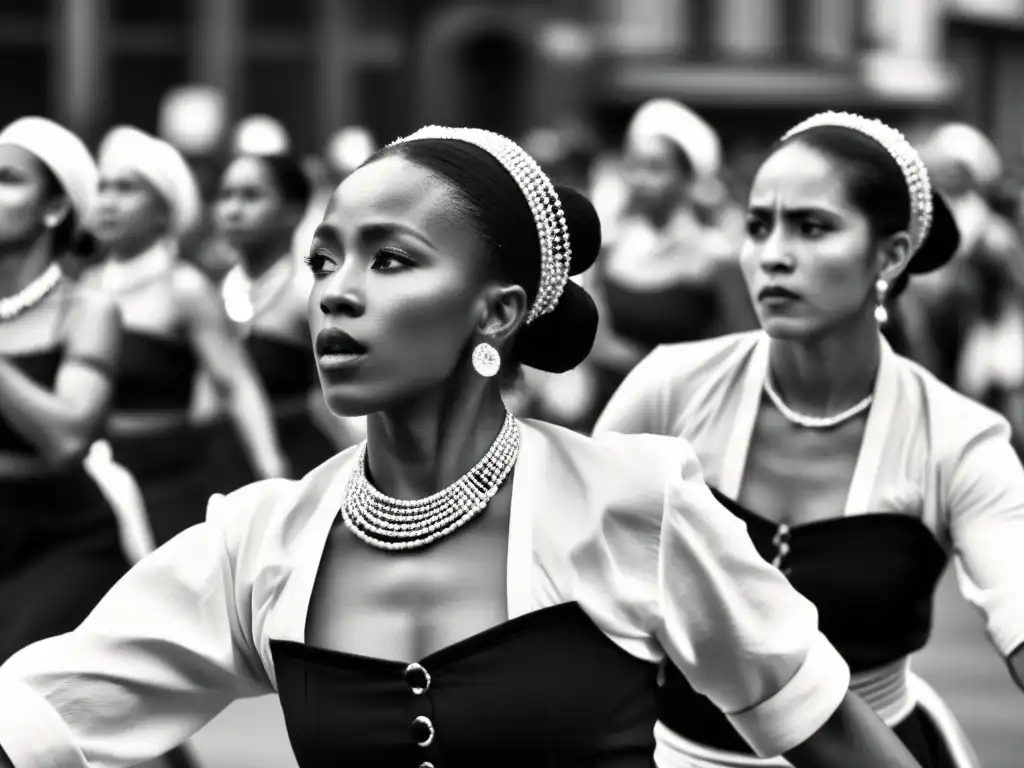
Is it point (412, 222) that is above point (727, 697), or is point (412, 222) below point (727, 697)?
above

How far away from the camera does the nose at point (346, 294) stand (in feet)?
9.36

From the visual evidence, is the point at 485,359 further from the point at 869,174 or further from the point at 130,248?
the point at 130,248

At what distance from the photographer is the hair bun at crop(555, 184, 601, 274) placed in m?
3.12

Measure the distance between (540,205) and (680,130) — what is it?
24.1 ft

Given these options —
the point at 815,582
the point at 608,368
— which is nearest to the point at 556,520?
the point at 815,582

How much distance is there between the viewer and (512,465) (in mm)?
3021

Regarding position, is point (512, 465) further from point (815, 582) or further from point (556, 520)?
point (815, 582)

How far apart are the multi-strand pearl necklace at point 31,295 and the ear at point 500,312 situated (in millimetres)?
2650

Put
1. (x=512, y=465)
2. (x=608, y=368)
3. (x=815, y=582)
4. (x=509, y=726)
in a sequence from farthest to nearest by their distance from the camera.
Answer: (x=608, y=368) < (x=815, y=582) < (x=512, y=465) < (x=509, y=726)

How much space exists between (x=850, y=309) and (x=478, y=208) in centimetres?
148

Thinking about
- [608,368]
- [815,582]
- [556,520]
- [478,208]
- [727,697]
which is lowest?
[608,368]

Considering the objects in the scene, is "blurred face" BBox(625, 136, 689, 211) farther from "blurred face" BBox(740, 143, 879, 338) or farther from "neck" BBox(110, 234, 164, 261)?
"blurred face" BBox(740, 143, 879, 338)

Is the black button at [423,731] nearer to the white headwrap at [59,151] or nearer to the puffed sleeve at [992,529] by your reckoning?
the puffed sleeve at [992,529]

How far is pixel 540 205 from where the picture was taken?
120 inches
